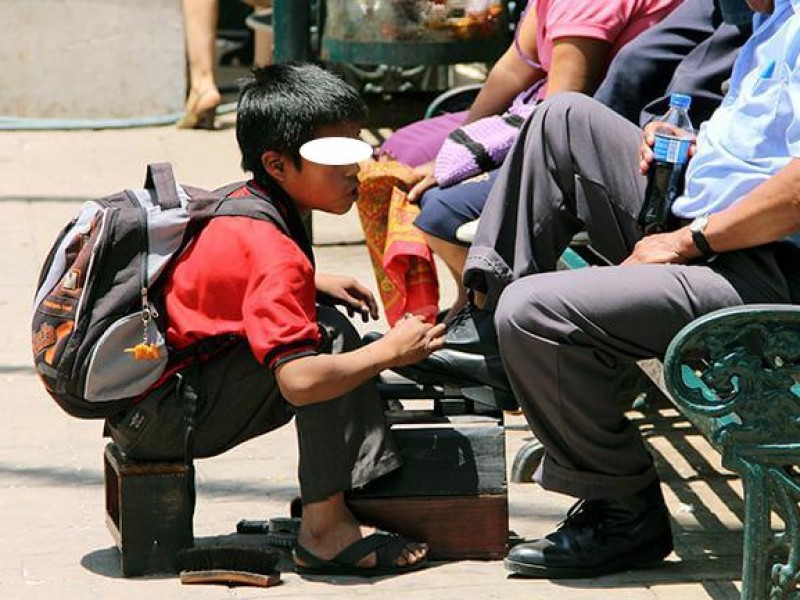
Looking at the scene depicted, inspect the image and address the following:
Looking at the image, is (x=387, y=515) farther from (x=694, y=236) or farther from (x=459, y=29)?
(x=459, y=29)

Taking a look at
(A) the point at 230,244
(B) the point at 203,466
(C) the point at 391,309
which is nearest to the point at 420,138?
(C) the point at 391,309

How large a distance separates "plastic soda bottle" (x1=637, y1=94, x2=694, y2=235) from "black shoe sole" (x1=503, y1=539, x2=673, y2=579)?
0.69 metres

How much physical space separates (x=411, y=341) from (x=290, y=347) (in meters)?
0.25

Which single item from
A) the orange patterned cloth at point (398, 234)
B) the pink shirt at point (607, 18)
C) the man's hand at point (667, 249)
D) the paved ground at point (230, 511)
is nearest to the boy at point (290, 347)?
the paved ground at point (230, 511)

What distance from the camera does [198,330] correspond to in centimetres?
381

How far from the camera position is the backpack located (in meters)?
3.74

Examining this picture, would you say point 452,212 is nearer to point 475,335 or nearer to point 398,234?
point 398,234

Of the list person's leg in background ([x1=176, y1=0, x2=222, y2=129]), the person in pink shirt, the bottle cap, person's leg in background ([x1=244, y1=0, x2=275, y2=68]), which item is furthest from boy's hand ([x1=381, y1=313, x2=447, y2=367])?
person's leg in background ([x1=176, y1=0, x2=222, y2=129])

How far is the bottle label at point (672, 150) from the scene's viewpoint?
3.88m

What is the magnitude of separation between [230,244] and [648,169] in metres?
0.92

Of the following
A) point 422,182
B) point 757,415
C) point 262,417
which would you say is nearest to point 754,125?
point 757,415

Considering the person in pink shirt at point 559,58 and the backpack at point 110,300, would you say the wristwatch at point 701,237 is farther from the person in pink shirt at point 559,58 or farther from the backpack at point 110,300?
the person in pink shirt at point 559,58

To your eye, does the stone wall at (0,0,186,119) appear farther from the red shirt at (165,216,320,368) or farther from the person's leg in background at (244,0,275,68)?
the red shirt at (165,216,320,368)

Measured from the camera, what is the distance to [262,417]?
12.9ft
